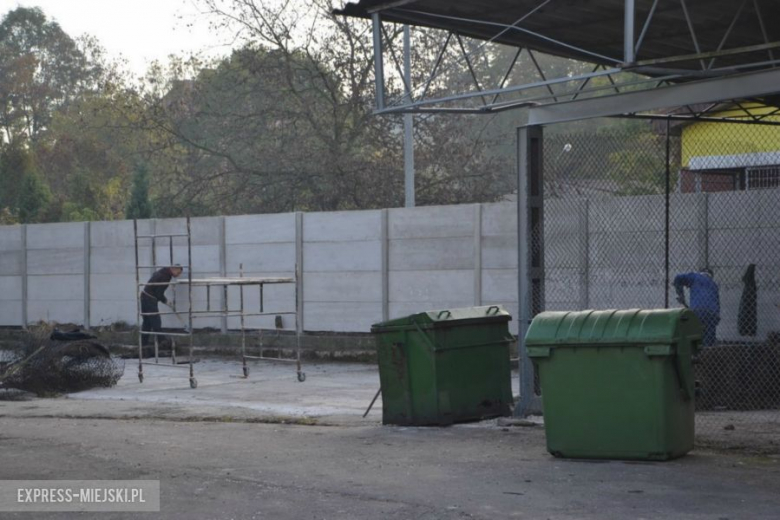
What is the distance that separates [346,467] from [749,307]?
6500mm

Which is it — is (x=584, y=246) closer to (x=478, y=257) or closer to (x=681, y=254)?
(x=681, y=254)

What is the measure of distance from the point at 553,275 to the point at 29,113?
52.8 meters

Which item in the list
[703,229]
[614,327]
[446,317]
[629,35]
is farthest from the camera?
[703,229]

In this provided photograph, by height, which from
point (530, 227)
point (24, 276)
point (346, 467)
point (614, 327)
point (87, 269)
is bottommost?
point (346, 467)

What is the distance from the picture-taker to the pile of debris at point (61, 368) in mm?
15336

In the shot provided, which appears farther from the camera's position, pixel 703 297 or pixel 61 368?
pixel 61 368

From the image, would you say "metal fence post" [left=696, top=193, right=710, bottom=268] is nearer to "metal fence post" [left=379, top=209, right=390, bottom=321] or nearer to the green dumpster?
the green dumpster

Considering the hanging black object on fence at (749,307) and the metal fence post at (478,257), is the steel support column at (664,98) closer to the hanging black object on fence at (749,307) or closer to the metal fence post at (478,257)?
the hanging black object on fence at (749,307)

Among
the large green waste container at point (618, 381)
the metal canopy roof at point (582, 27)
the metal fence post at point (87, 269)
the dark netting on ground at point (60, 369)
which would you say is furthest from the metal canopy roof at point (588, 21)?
the metal fence post at point (87, 269)

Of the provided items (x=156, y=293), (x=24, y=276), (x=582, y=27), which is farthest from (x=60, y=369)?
(x=24, y=276)

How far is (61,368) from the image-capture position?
51.5 feet

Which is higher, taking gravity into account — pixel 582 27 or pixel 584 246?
pixel 582 27

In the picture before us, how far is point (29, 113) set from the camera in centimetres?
6394

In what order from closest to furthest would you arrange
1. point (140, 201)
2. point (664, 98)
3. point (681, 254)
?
point (664, 98), point (681, 254), point (140, 201)
